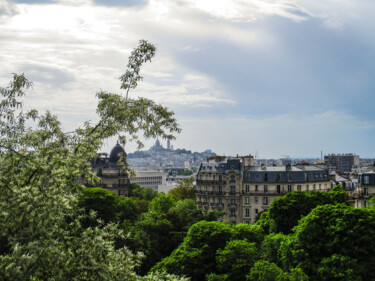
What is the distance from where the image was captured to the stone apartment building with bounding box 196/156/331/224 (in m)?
74.8

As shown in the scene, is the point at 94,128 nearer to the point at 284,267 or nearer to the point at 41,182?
the point at 41,182

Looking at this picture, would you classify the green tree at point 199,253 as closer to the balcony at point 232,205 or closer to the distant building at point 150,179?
the balcony at point 232,205

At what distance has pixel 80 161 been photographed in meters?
11.2

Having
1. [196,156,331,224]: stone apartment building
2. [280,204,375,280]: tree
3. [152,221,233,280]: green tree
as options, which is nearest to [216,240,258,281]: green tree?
[152,221,233,280]: green tree

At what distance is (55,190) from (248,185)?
224 ft

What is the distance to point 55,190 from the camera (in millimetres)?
9625

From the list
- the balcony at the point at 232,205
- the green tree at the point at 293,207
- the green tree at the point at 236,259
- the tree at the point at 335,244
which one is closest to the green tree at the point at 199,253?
the green tree at the point at 236,259

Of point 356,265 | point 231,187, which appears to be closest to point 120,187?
point 231,187

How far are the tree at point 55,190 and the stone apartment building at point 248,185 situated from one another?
63.4 meters

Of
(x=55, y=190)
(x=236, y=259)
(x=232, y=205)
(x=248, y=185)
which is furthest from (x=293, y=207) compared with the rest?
(x=55, y=190)

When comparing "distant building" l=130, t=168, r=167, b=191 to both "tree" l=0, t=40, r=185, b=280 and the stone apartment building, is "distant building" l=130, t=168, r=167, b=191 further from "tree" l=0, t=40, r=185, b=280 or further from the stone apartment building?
"tree" l=0, t=40, r=185, b=280

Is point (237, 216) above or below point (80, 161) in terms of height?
below

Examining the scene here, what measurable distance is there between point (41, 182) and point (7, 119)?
3.06 meters

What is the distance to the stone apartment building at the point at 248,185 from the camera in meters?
74.8
